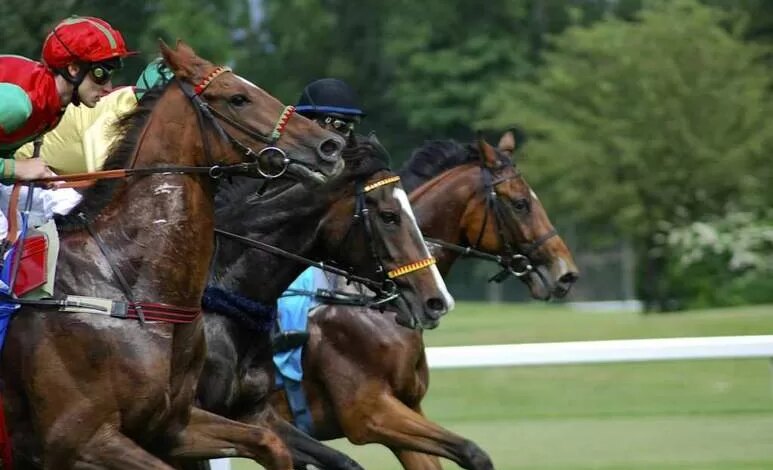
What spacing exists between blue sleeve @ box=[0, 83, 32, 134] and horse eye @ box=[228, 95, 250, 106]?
0.69 m

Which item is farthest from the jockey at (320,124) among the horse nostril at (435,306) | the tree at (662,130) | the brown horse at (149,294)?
the tree at (662,130)

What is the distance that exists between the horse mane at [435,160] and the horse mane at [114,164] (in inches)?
111

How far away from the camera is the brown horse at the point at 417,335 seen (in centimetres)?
722

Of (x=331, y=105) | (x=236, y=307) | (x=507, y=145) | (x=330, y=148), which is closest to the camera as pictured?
(x=330, y=148)

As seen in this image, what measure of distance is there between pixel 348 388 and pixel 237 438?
5.43ft

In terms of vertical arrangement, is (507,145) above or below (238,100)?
below

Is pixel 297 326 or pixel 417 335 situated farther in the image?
pixel 417 335

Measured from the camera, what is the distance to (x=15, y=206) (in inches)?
215

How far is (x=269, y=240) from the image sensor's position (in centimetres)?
668

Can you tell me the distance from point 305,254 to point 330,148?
4.37 feet

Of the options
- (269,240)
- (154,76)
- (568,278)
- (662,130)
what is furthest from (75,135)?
(662,130)

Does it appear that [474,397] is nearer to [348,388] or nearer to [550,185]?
[348,388]

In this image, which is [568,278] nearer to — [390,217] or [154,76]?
[390,217]

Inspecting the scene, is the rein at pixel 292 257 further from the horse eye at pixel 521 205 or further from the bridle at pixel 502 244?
the horse eye at pixel 521 205
